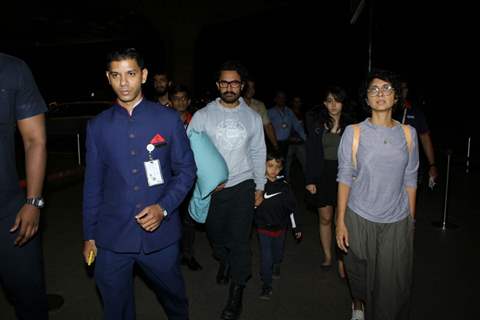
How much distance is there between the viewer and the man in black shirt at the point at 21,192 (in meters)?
2.68

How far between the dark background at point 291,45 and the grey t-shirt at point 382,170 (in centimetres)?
1386

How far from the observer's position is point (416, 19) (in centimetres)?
3528

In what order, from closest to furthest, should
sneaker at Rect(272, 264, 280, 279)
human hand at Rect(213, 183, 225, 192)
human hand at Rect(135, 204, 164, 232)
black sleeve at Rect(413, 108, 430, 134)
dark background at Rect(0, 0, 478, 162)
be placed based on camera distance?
1. human hand at Rect(135, 204, 164, 232)
2. human hand at Rect(213, 183, 225, 192)
3. sneaker at Rect(272, 264, 280, 279)
4. black sleeve at Rect(413, 108, 430, 134)
5. dark background at Rect(0, 0, 478, 162)

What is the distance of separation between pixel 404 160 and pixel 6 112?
2.73 metres

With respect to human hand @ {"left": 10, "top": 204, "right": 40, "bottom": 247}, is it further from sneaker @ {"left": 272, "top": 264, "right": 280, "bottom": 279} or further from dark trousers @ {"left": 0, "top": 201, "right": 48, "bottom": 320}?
sneaker @ {"left": 272, "top": 264, "right": 280, "bottom": 279}

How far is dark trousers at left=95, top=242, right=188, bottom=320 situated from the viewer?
9.48ft

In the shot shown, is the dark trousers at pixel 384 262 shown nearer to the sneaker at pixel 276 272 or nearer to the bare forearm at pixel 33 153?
the sneaker at pixel 276 272

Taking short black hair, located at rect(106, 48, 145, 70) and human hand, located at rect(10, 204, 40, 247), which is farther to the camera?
short black hair, located at rect(106, 48, 145, 70)

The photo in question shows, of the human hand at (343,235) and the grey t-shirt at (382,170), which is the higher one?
the grey t-shirt at (382,170)

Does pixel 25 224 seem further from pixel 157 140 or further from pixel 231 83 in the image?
pixel 231 83

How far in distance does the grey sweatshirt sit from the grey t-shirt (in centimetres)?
111

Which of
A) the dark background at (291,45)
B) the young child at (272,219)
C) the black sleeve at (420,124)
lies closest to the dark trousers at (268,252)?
the young child at (272,219)

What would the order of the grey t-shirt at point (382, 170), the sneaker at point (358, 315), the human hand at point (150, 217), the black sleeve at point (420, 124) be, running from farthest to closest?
the black sleeve at point (420, 124) → the sneaker at point (358, 315) → the grey t-shirt at point (382, 170) → the human hand at point (150, 217)

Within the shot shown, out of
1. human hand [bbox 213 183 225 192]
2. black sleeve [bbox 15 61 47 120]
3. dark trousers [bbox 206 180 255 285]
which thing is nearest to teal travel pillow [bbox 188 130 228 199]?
human hand [bbox 213 183 225 192]
